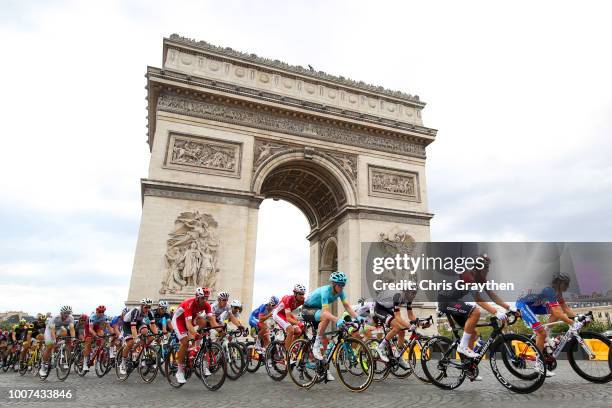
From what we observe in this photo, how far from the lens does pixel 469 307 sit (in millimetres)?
5926

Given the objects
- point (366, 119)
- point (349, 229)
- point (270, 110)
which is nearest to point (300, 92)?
point (270, 110)

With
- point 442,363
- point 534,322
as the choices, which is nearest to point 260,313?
point 442,363

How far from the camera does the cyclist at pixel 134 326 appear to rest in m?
8.46

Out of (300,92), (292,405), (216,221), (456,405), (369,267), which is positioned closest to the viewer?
(456,405)

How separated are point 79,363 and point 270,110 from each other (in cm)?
1521

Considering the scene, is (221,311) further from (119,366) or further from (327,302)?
(327,302)

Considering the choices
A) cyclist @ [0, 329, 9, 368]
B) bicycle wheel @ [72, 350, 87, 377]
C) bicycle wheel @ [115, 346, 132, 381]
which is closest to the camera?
bicycle wheel @ [115, 346, 132, 381]

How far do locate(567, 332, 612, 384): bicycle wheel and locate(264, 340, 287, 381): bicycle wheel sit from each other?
4772 millimetres

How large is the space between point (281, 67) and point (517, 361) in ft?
66.8

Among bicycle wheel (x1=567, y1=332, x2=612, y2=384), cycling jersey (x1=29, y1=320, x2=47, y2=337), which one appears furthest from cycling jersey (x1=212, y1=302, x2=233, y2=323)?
cycling jersey (x1=29, y1=320, x2=47, y2=337)

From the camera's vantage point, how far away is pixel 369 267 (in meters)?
20.5

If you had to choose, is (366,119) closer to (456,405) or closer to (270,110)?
(270,110)

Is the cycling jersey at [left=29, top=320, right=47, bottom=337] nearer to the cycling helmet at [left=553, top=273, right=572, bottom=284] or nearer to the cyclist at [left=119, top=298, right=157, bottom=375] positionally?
the cyclist at [left=119, top=298, right=157, bottom=375]

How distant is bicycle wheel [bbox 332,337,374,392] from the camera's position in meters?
5.77
